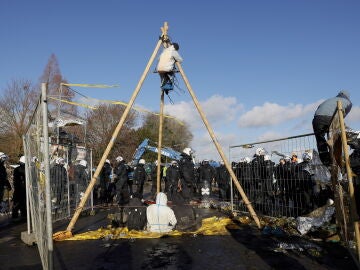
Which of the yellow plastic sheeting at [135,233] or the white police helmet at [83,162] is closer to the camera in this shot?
the yellow plastic sheeting at [135,233]

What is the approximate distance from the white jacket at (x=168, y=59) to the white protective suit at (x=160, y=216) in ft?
12.2

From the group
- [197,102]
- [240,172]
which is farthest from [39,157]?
[240,172]

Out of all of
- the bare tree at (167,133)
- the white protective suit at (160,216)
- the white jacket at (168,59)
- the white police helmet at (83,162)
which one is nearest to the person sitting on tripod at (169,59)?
the white jacket at (168,59)

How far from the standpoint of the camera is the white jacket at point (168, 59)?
1027 centimetres

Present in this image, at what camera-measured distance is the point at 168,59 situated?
1026 centimetres

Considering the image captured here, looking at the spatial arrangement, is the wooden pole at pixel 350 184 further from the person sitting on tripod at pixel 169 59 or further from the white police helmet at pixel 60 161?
the white police helmet at pixel 60 161

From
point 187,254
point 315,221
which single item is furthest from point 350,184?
point 315,221

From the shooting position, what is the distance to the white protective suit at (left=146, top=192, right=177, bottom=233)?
8.61 metres

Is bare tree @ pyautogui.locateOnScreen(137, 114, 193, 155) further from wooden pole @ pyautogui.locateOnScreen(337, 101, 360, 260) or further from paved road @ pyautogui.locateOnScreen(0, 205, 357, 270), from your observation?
wooden pole @ pyautogui.locateOnScreen(337, 101, 360, 260)

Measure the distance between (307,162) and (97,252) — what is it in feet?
18.3

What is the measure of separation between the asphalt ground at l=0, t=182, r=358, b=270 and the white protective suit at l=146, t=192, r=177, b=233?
0.35 meters

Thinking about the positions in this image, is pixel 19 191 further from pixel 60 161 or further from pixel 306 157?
pixel 306 157

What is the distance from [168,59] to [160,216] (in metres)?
4.43

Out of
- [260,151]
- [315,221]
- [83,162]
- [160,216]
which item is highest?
[260,151]
